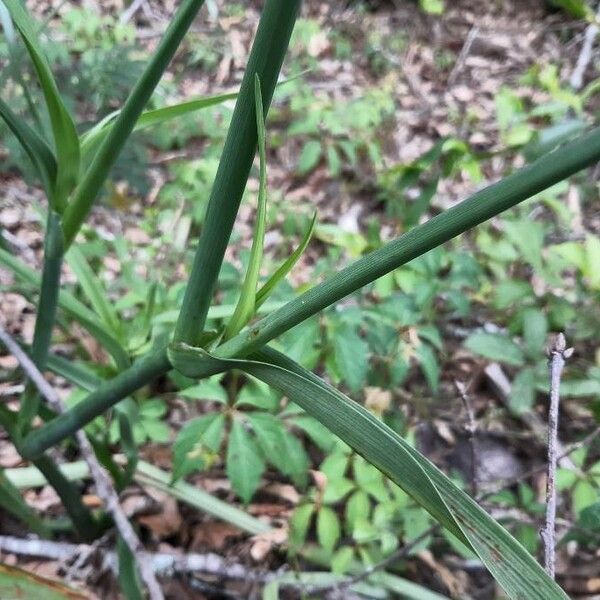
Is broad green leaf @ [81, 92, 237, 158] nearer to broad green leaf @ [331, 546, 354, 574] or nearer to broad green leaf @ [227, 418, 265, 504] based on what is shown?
broad green leaf @ [227, 418, 265, 504]

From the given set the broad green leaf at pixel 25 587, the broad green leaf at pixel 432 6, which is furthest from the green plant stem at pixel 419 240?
the broad green leaf at pixel 432 6

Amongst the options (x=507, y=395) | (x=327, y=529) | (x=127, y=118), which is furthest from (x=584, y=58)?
(x=127, y=118)

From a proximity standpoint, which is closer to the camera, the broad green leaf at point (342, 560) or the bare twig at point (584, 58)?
the broad green leaf at point (342, 560)

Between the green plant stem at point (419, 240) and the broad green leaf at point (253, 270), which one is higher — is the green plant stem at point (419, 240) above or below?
below

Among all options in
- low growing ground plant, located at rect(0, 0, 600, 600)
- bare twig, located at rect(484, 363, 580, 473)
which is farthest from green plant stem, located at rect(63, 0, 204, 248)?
bare twig, located at rect(484, 363, 580, 473)

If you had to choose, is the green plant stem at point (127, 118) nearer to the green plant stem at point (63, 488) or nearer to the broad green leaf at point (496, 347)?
the green plant stem at point (63, 488)

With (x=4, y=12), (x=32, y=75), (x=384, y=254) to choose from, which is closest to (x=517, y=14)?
(x=32, y=75)
